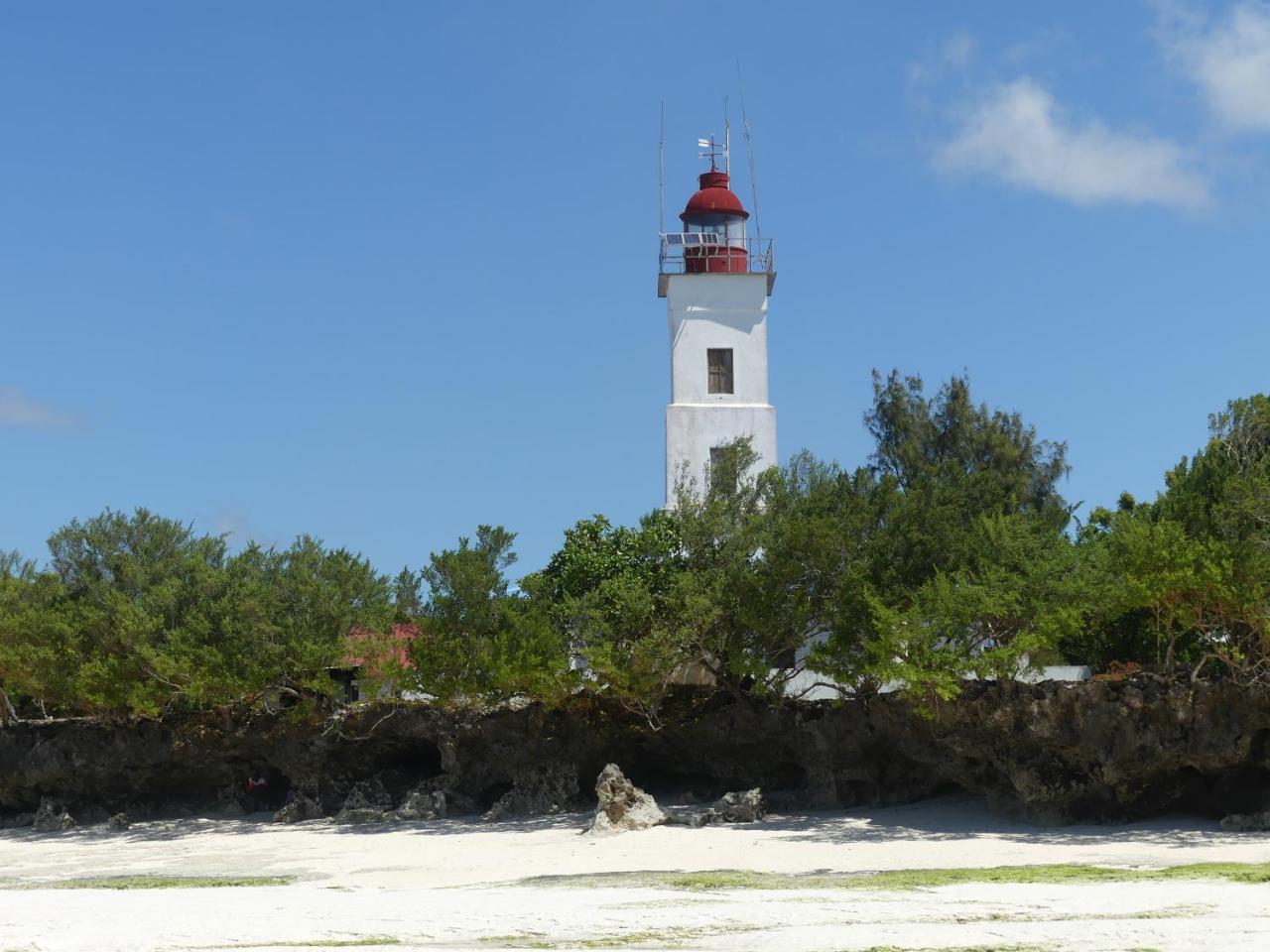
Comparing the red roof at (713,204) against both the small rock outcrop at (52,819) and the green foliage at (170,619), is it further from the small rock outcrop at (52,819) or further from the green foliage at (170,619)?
the small rock outcrop at (52,819)

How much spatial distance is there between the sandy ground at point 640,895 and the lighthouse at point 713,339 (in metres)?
12.7

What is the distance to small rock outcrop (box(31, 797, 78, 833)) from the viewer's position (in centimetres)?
3297

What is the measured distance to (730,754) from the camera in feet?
95.8

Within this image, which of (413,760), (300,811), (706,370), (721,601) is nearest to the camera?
(721,601)

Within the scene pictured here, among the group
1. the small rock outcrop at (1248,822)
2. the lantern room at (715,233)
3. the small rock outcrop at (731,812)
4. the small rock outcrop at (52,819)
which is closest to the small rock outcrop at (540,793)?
the small rock outcrop at (731,812)

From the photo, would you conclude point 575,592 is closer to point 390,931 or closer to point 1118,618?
point 1118,618

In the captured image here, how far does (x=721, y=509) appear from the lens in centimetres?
2933

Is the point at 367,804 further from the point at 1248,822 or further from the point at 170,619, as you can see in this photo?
the point at 1248,822

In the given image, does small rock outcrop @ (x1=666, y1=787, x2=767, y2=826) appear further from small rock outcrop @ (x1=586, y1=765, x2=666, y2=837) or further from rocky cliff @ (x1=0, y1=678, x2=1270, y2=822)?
rocky cliff @ (x1=0, y1=678, x2=1270, y2=822)

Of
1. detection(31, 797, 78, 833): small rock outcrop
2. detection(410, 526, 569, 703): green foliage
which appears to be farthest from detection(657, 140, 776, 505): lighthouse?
detection(31, 797, 78, 833): small rock outcrop

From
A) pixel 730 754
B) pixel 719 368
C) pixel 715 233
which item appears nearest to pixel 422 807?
pixel 730 754

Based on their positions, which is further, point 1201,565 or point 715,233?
point 715,233

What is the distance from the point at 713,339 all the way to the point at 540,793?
14444 mm

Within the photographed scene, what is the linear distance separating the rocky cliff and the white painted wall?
9.19 meters
